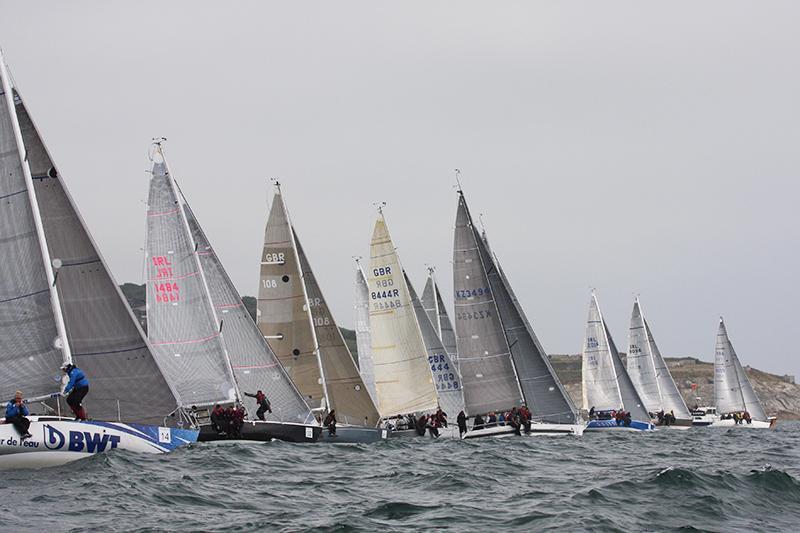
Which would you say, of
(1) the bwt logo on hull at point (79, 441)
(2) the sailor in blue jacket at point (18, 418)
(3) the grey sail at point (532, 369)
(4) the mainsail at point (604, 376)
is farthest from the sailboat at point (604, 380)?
(2) the sailor in blue jacket at point (18, 418)

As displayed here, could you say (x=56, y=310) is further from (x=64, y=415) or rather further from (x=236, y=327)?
(x=236, y=327)

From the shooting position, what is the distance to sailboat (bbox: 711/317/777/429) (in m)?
83.6

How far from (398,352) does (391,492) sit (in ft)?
87.4

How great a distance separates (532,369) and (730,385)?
44.8 m

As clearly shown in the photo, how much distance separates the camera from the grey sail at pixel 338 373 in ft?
134

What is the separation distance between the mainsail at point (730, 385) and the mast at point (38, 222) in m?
69.0

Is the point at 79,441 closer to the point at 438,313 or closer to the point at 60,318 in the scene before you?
the point at 60,318

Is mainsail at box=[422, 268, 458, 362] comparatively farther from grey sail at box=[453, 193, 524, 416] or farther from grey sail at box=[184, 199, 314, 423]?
grey sail at box=[184, 199, 314, 423]

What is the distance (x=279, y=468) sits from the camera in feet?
75.4

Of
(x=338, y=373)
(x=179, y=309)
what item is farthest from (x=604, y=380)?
(x=179, y=309)

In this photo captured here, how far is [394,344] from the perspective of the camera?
4575 cm

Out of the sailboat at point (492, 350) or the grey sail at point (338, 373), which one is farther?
the sailboat at point (492, 350)

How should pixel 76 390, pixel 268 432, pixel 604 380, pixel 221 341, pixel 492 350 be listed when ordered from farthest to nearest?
pixel 604 380, pixel 492 350, pixel 221 341, pixel 268 432, pixel 76 390

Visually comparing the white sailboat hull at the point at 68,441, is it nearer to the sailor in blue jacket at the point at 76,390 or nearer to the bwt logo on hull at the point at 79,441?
the bwt logo on hull at the point at 79,441
